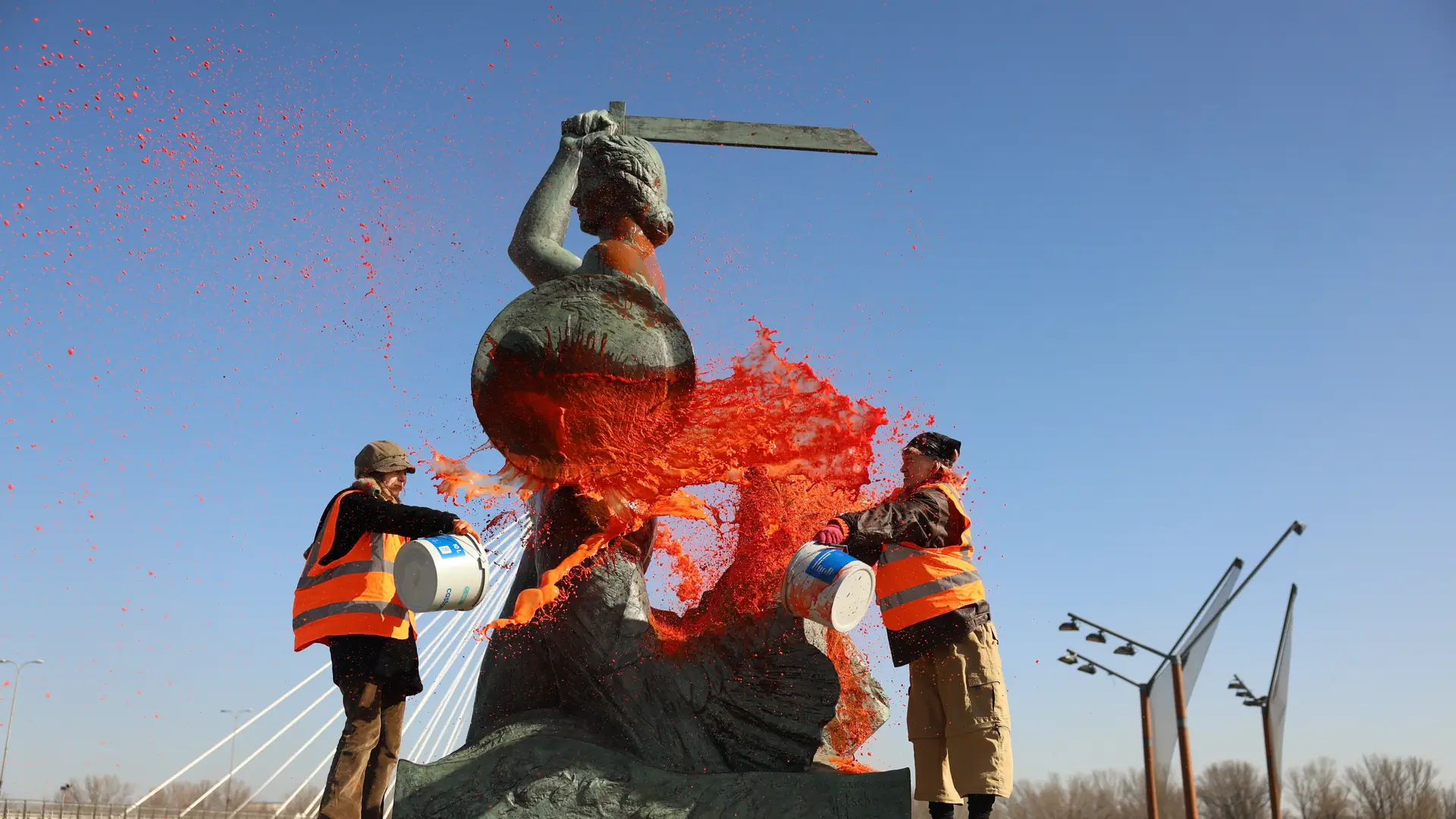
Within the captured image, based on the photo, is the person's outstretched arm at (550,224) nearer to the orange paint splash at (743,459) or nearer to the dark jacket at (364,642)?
the orange paint splash at (743,459)

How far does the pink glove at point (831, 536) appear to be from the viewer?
457 centimetres

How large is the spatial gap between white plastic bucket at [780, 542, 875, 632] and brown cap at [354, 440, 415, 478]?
77.9 inches

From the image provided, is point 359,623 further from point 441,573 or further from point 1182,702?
point 1182,702

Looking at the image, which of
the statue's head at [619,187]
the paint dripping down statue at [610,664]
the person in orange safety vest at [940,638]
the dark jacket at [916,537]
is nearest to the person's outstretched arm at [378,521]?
the paint dripping down statue at [610,664]

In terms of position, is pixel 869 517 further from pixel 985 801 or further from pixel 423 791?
pixel 423 791

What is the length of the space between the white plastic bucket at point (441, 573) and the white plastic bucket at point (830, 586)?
127cm

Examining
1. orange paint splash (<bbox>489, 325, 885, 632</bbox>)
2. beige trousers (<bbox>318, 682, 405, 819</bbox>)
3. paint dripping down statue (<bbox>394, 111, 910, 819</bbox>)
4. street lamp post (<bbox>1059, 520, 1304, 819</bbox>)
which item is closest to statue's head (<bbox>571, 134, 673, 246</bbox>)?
paint dripping down statue (<bbox>394, 111, 910, 819</bbox>)

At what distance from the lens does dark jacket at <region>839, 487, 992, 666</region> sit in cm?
468

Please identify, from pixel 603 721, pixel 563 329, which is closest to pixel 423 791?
pixel 603 721

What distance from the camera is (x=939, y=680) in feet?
15.7

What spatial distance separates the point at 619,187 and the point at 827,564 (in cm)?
262

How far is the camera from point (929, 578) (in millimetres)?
4797

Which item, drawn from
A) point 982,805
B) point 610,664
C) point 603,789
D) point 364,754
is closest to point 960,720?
point 982,805

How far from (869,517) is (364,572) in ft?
7.15
